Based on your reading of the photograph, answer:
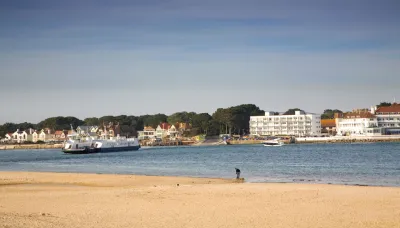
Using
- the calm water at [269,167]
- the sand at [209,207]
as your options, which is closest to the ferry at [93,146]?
the calm water at [269,167]

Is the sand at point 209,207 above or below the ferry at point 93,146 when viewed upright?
below

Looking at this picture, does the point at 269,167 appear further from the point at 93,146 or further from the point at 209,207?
the point at 93,146

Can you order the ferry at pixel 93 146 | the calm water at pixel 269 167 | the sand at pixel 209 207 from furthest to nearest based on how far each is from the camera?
the ferry at pixel 93 146 → the calm water at pixel 269 167 → the sand at pixel 209 207

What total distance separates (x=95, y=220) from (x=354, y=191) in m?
14.5

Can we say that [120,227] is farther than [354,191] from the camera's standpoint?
No

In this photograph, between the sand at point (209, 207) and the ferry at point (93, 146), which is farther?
the ferry at point (93, 146)

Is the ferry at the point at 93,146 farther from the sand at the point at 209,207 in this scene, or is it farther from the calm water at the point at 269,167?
the sand at the point at 209,207

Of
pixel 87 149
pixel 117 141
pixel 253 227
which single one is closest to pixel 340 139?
pixel 117 141

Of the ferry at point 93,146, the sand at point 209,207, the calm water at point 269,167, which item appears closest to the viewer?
the sand at point 209,207

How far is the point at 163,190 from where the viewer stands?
1197 inches

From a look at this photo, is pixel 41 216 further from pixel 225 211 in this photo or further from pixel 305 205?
pixel 305 205

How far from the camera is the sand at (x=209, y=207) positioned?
757 inches

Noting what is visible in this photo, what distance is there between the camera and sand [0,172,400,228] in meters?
19.2

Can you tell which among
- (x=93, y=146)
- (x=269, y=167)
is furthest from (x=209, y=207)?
(x=93, y=146)
